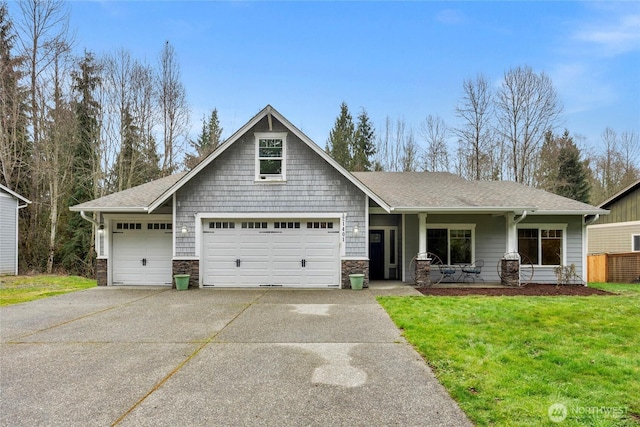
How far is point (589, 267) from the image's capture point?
17609 millimetres

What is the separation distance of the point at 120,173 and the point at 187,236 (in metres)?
12.2

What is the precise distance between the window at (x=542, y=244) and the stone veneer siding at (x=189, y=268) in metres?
11.1

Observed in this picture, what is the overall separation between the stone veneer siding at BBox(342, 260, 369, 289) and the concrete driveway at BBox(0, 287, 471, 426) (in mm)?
3239

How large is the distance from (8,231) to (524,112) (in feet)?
97.4

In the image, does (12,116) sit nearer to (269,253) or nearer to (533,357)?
(269,253)

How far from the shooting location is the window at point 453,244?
12969 millimetres

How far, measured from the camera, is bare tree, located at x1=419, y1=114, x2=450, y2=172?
86.3 ft

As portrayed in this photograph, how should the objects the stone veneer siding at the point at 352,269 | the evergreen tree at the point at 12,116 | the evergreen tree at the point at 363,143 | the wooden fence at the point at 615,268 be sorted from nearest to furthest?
the stone veneer siding at the point at 352,269 → the wooden fence at the point at 615,268 → the evergreen tree at the point at 12,116 → the evergreen tree at the point at 363,143

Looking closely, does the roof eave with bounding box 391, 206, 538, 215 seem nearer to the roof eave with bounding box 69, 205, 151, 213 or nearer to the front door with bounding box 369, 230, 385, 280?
the front door with bounding box 369, 230, 385, 280

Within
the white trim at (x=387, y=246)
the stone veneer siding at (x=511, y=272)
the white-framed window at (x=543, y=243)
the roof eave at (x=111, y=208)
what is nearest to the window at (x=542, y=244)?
the white-framed window at (x=543, y=243)

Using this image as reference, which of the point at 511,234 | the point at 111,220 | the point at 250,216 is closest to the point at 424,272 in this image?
the point at 511,234

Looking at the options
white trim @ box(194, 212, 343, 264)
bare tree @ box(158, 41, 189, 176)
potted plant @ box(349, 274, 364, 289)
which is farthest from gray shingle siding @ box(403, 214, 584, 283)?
bare tree @ box(158, 41, 189, 176)

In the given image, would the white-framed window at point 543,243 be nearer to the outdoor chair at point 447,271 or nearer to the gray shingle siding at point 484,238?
the gray shingle siding at point 484,238

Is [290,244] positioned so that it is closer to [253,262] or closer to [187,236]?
[253,262]
